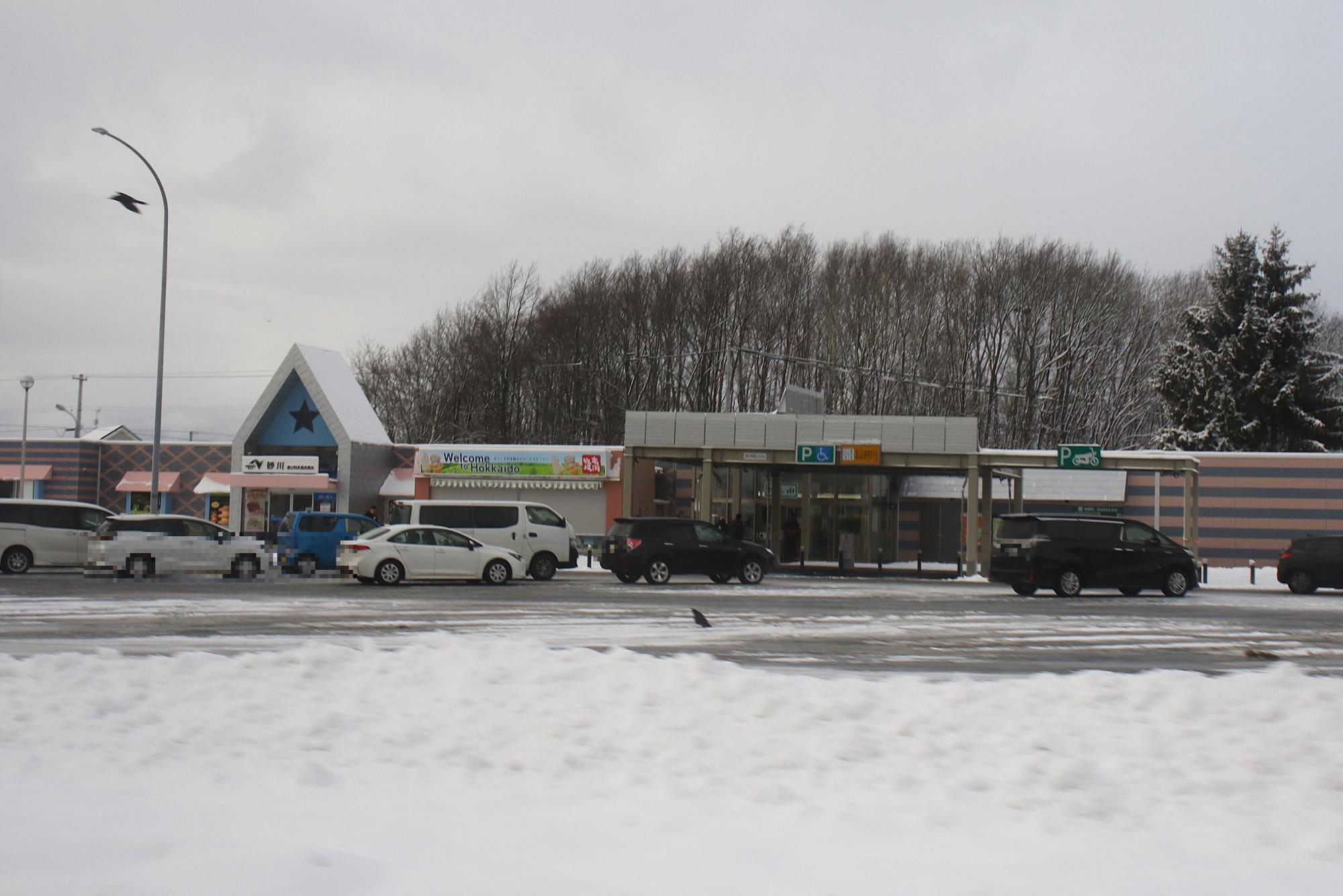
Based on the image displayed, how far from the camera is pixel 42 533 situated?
28.9 metres

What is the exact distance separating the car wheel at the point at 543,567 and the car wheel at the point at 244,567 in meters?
6.60

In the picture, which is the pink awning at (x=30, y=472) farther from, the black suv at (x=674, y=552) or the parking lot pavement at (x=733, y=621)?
the black suv at (x=674, y=552)

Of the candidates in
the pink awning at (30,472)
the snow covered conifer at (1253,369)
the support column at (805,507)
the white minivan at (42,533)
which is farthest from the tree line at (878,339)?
the white minivan at (42,533)

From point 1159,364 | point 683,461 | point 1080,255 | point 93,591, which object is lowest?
point 93,591

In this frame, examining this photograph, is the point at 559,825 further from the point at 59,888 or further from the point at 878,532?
the point at 878,532

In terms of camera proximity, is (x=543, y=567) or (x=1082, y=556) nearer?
(x=1082, y=556)

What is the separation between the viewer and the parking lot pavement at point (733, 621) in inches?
525

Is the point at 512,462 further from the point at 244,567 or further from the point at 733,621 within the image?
the point at 733,621

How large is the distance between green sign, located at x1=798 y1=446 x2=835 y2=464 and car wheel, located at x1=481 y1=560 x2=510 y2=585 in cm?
1162

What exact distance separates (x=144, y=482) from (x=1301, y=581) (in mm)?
41053

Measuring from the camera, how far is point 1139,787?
6.59 meters

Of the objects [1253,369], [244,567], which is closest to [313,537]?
[244,567]

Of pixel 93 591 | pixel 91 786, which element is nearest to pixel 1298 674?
pixel 91 786

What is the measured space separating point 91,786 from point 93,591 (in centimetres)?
1728
